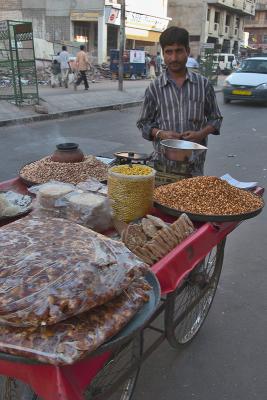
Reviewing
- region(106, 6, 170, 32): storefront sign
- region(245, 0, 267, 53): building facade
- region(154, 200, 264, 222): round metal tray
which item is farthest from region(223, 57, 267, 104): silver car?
region(245, 0, 267, 53): building facade

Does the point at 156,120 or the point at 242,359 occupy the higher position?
the point at 156,120

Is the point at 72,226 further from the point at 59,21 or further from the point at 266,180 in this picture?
the point at 59,21

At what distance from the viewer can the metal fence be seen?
11.0m

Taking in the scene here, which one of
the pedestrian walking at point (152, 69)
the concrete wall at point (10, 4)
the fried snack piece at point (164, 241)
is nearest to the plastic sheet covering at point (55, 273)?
the fried snack piece at point (164, 241)

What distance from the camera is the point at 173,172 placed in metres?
2.45

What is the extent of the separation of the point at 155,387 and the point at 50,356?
149cm

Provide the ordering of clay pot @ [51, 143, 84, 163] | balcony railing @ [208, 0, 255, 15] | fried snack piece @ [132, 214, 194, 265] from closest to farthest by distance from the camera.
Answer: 1. fried snack piece @ [132, 214, 194, 265]
2. clay pot @ [51, 143, 84, 163]
3. balcony railing @ [208, 0, 255, 15]

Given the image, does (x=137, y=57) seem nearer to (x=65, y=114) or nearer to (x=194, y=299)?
(x=65, y=114)

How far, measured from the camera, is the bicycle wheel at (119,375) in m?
1.75

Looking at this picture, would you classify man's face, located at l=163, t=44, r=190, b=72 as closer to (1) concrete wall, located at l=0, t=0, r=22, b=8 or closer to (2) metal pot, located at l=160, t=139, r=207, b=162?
(2) metal pot, located at l=160, t=139, r=207, b=162

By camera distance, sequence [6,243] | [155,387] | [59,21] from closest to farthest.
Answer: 1. [6,243]
2. [155,387]
3. [59,21]

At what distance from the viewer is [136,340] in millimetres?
A: 1883

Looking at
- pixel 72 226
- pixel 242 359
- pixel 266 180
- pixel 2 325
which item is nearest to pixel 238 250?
pixel 242 359

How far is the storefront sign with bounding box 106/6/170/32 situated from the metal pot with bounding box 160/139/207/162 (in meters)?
25.6
